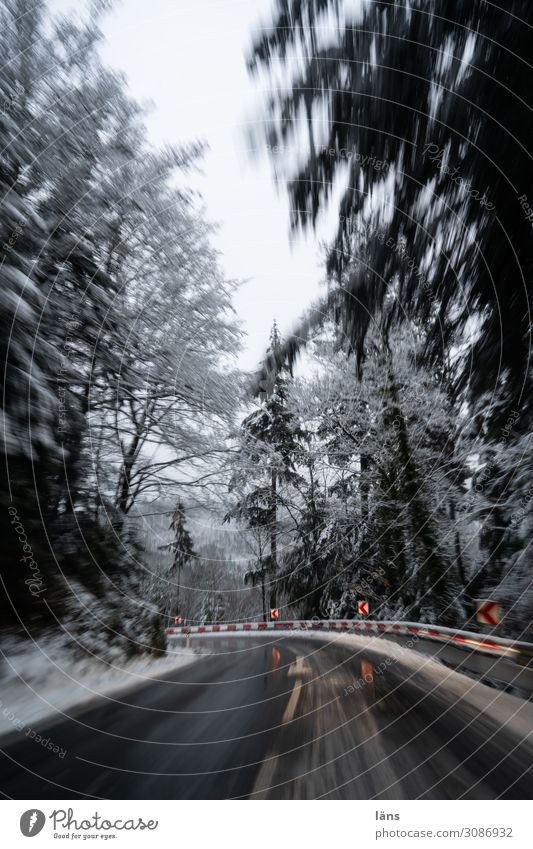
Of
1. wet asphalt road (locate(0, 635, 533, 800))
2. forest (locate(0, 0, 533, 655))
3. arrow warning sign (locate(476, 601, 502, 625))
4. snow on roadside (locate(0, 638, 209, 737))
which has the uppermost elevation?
forest (locate(0, 0, 533, 655))

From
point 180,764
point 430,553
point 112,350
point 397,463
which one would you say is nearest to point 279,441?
point 397,463

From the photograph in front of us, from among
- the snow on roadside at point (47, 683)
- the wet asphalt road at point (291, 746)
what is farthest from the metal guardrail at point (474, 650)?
the snow on roadside at point (47, 683)

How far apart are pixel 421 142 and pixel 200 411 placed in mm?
3319

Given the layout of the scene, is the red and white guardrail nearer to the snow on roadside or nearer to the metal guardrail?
the metal guardrail

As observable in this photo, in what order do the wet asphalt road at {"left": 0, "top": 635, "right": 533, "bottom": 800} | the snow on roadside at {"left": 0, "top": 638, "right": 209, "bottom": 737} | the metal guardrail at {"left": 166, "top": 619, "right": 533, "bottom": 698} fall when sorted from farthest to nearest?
the metal guardrail at {"left": 166, "top": 619, "right": 533, "bottom": 698} → the snow on roadside at {"left": 0, "top": 638, "right": 209, "bottom": 737} → the wet asphalt road at {"left": 0, "top": 635, "right": 533, "bottom": 800}

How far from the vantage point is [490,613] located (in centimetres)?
258

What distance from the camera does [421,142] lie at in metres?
2.07

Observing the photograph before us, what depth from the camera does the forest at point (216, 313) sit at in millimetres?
1988

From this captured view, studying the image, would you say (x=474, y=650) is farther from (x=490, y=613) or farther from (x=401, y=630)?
(x=401, y=630)

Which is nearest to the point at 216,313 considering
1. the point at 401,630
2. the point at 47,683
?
the point at 47,683

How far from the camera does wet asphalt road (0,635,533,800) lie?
1.72m

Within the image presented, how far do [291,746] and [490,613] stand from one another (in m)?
1.62

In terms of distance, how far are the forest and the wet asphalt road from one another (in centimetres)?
71

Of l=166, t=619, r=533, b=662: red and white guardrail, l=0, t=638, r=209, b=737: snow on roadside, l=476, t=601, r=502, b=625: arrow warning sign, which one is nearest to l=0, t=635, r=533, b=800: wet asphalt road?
l=0, t=638, r=209, b=737: snow on roadside
